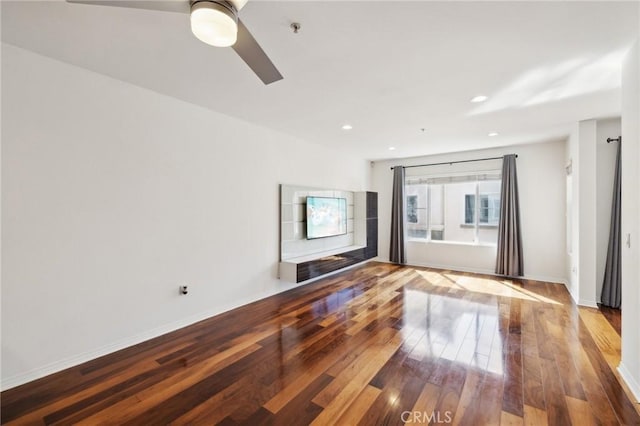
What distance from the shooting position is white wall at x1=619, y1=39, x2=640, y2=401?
1.95 metres

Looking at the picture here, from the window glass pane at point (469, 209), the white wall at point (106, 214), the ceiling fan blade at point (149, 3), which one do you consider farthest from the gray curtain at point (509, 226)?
the ceiling fan blade at point (149, 3)

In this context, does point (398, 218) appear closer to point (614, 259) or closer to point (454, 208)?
point (454, 208)

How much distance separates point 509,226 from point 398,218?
2.07m

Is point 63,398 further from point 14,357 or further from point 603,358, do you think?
point 603,358

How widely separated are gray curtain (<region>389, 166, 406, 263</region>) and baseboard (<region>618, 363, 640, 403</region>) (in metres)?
4.17

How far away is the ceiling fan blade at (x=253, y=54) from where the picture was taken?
1472 mm

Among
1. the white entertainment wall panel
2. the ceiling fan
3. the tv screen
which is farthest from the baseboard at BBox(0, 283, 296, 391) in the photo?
the ceiling fan

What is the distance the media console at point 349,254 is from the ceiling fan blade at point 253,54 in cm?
272

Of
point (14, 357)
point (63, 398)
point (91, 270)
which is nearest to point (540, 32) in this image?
point (91, 270)

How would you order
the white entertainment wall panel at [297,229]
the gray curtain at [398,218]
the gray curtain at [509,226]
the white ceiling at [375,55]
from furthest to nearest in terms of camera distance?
the gray curtain at [398,218], the gray curtain at [509,226], the white entertainment wall panel at [297,229], the white ceiling at [375,55]

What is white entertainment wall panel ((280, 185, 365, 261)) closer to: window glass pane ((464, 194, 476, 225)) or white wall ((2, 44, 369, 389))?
white wall ((2, 44, 369, 389))

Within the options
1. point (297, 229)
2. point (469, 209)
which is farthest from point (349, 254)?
point (469, 209)

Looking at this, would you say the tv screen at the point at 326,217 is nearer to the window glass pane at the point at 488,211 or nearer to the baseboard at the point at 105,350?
the baseboard at the point at 105,350

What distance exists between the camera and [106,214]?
2490mm
